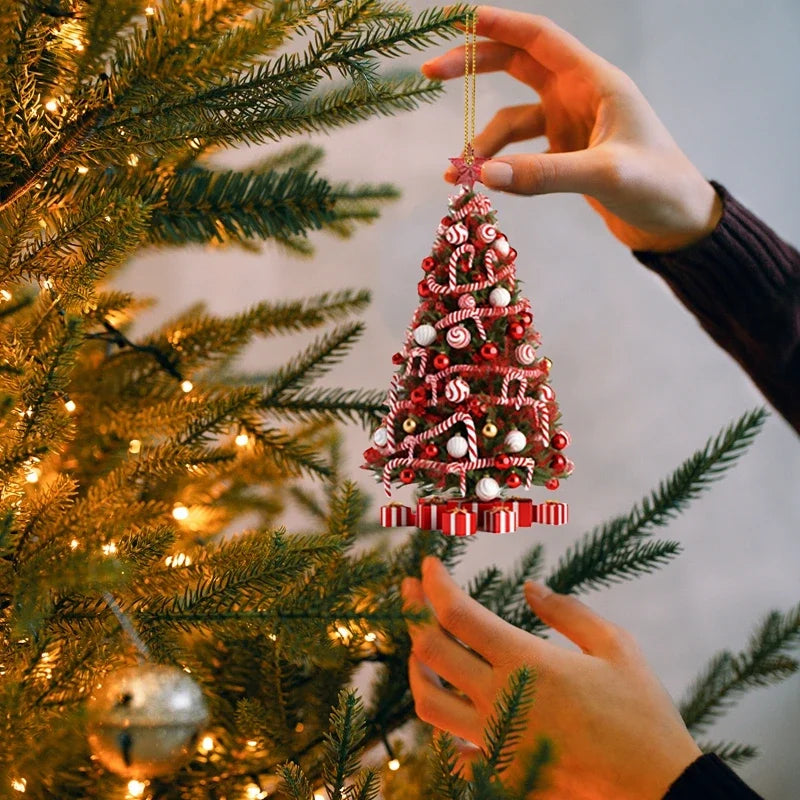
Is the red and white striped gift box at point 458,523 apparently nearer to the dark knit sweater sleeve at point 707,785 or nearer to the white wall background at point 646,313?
the dark knit sweater sleeve at point 707,785

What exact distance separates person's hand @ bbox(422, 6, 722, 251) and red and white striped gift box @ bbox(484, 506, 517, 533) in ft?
0.88

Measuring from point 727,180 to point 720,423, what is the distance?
42 cm

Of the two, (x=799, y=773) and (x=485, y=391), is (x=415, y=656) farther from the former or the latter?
(x=799, y=773)

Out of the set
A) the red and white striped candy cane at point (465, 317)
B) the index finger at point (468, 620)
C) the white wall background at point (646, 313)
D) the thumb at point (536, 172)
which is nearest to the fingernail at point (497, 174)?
the thumb at point (536, 172)

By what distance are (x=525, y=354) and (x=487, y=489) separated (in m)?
0.12

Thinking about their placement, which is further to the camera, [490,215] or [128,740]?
[490,215]

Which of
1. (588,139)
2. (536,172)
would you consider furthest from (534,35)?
(536,172)

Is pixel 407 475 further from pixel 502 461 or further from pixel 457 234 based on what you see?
pixel 457 234

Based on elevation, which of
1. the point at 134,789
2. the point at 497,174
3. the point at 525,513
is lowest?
the point at 134,789

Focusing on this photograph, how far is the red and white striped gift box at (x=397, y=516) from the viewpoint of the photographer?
62cm

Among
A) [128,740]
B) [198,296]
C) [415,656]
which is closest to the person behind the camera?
[128,740]

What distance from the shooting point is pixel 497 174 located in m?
0.59

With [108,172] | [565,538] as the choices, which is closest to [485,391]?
[108,172]

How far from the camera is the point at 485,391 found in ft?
2.03
